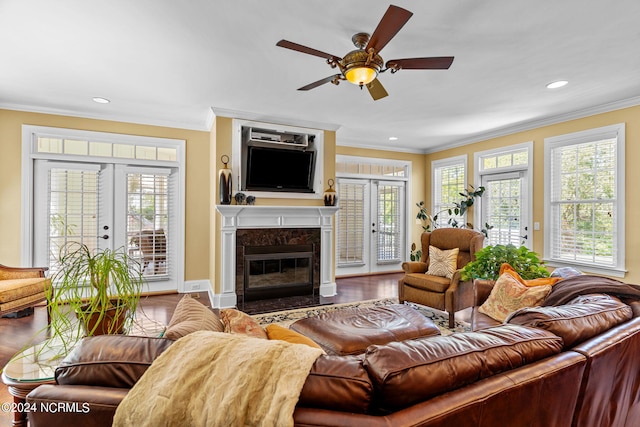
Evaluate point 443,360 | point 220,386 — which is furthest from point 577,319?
point 220,386

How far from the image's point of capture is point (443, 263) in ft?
12.6

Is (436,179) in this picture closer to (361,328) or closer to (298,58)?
(298,58)

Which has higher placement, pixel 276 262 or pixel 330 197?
pixel 330 197

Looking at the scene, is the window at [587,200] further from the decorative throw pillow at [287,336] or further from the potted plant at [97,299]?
the potted plant at [97,299]

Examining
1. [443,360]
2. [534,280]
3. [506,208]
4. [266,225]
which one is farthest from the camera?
[506,208]

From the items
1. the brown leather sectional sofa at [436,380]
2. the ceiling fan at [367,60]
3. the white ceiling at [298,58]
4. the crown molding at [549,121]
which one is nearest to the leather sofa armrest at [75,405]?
the brown leather sectional sofa at [436,380]

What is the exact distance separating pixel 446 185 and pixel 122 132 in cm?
549

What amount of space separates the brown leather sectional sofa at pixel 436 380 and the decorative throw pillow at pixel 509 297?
0.93 metres

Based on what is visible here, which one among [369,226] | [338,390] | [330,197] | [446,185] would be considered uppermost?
[446,185]

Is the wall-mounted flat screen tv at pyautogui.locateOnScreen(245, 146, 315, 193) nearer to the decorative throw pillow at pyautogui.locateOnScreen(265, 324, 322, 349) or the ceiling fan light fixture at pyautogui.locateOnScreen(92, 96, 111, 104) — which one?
the ceiling fan light fixture at pyautogui.locateOnScreen(92, 96, 111, 104)

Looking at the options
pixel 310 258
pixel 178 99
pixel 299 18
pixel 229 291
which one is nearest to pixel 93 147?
pixel 178 99

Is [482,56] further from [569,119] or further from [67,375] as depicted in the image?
[67,375]

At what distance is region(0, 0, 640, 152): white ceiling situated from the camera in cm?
212

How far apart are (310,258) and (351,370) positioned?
12.5 feet
